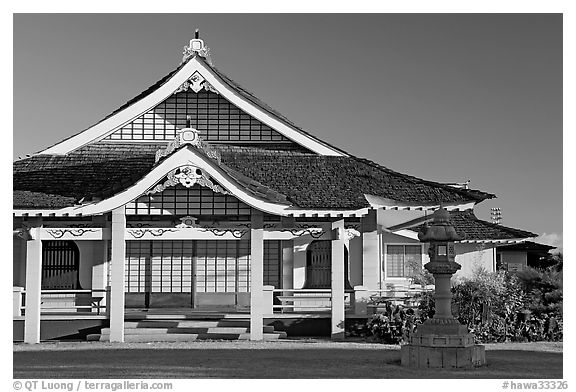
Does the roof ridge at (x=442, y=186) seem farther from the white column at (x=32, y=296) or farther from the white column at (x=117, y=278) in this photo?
the white column at (x=32, y=296)

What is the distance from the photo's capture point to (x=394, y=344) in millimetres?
23594

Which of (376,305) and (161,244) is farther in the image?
(161,244)

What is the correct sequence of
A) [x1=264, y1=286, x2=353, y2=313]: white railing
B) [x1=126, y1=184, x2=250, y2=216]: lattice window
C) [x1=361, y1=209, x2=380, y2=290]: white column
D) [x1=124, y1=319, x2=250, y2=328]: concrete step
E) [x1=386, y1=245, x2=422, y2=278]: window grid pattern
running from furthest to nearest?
[x1=386, y1=245, x2=422, y2=278]: window grid pattern, [x1=361, y1=209, x2=380, y2=290]: white column, [x1=264, y1=286, x2=353, y2=313]: white railing, [x1=124, y1=319, x2=250, y2=328]: concrete step, [x1=126, y1=184, x2=250, y2=216]: lattice window

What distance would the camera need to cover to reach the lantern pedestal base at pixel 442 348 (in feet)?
59.7

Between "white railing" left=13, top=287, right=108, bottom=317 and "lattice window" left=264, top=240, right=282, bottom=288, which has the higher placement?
"lattice window" left=264, top=240, right=282, bottom=288

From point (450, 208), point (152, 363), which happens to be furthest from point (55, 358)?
point (450, 208)

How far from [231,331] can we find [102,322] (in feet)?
11.3

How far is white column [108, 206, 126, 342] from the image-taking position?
23.8m

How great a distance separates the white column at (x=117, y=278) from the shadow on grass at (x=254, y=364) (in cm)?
163

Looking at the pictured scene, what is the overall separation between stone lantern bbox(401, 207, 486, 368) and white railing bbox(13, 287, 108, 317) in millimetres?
9783

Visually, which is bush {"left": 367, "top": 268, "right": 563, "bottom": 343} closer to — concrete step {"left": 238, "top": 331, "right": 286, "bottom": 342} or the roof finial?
concrete step {"left": 238, "top": 331, "right": 286, "bottom": 342}

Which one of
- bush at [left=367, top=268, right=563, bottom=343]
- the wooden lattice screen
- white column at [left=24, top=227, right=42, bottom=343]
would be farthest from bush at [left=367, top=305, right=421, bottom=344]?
white column at [left=24, top=227, right=42, bottom=343]

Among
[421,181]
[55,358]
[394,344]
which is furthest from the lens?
[421,181]
